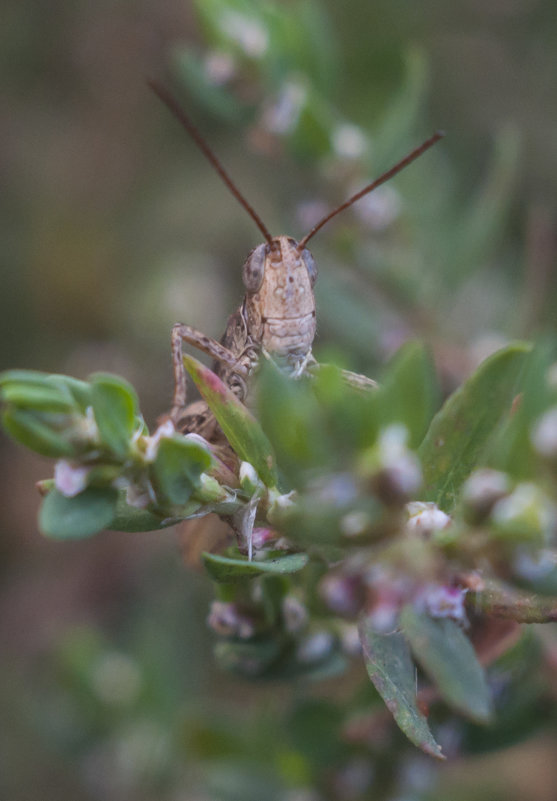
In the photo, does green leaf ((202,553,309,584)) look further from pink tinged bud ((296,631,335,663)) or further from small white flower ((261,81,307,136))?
small white flower ((261,81,307,136))

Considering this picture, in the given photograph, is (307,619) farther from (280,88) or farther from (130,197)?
(130,197)

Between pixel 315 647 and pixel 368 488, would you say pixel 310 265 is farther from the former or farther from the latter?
pixel 368 488

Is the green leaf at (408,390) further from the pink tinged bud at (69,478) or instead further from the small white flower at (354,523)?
the pink tinged bud at (69,478)

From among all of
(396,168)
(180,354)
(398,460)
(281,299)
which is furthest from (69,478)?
(281,299)

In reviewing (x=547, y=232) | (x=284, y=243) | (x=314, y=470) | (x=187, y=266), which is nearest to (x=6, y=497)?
(x=187, y=266)

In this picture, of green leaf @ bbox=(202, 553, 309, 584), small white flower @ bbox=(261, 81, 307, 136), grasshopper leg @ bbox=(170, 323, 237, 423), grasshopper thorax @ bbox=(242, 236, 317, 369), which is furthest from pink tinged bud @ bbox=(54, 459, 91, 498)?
small white flower @ bbox=(261, 81, 307, 136)

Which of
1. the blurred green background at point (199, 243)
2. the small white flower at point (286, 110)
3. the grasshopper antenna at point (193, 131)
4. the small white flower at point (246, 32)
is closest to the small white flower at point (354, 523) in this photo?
the grasshopper antenna at point (193, 131)

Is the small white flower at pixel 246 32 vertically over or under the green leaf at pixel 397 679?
over

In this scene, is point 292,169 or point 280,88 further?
point 292,169
